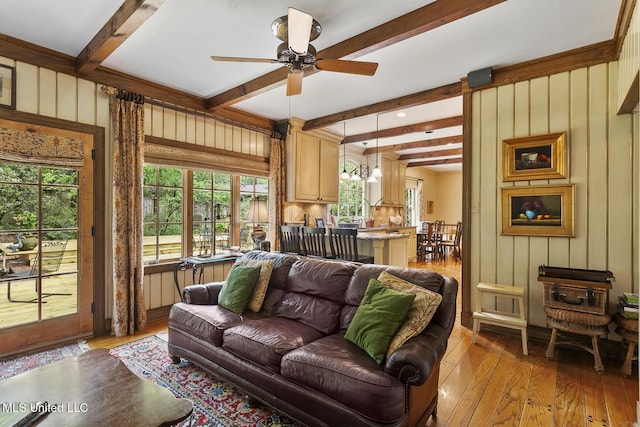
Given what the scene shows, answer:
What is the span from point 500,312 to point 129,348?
150 inches

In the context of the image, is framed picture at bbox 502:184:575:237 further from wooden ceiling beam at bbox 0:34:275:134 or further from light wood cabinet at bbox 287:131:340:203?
wooden ceiling beam at bbox 0:34:275:134

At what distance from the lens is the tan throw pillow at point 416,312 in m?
1.89

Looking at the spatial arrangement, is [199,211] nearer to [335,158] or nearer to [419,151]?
[335,158]

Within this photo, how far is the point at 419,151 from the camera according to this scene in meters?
8.24

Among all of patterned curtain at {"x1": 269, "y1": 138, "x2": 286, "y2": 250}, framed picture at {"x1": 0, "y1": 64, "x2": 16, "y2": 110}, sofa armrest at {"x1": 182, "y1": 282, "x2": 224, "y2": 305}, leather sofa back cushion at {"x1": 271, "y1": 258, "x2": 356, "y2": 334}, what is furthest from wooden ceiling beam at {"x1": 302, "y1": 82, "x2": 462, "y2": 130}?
framed picture at {"x1": 0, "y1": 64, "x2": 16, "y2": 110}

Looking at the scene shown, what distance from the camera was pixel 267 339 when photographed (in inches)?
85.7

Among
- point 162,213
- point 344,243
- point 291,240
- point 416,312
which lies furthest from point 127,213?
point 416,312

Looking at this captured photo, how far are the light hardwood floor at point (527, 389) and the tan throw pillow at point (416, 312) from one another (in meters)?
0.66

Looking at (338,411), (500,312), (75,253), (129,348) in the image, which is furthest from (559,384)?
(75,253)

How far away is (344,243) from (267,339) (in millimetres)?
1970

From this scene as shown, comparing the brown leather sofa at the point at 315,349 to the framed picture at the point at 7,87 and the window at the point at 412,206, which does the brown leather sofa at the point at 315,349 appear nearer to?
the framed picture at the point at 7,87

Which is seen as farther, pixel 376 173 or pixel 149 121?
pixel 376 173

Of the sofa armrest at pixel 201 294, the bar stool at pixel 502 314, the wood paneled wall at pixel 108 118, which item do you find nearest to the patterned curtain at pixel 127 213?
the wood paneled wall at pixel 108 118

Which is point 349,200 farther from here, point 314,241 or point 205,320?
point 205,320
